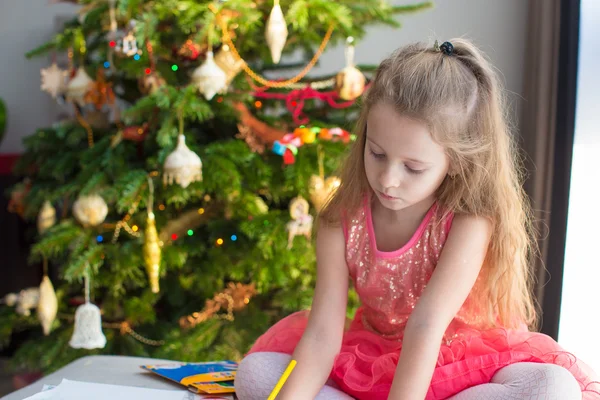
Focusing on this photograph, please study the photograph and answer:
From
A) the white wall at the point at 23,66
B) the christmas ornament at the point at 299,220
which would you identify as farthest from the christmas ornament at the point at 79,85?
the white wall at the point at 23,66

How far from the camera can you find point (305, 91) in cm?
173

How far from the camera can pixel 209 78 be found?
1.50 meters

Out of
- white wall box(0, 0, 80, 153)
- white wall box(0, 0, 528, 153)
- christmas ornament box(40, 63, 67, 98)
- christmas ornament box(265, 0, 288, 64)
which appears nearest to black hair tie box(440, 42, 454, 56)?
christmas ornament box(265, 0, 288, 64)

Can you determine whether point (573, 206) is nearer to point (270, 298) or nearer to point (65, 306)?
point (270, 298)

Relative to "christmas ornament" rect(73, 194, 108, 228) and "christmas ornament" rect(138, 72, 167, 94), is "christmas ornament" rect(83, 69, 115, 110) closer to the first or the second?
"christmas ornament" rect(138, 72, 167, 94)

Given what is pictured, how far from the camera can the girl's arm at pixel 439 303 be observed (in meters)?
0.91

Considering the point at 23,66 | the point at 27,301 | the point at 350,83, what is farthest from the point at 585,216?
the point at 23,66

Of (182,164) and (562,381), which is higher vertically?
(182,164)

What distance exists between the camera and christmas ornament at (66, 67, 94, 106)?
1.67m

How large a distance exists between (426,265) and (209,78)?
0.71 m

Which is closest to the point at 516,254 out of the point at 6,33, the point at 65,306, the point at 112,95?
the point at 112,95

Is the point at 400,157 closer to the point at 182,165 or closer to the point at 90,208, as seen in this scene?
the point at 182,165

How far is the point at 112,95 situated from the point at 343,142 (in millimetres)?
625

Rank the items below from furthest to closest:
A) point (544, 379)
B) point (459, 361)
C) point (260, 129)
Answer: point (260, 129) < point (459, 361) < point (544, 379)
